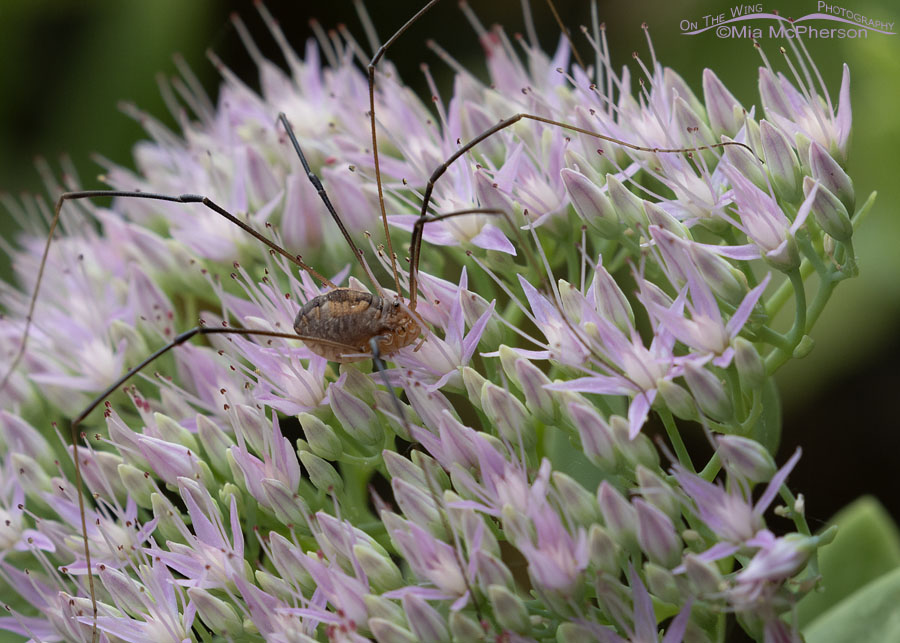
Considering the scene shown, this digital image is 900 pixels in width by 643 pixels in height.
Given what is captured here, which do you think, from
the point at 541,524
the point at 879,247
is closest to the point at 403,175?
the point at 541,524

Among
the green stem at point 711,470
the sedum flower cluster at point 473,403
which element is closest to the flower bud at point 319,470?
the sedum flower cluster at point 473,403

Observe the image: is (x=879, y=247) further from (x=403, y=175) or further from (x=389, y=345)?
(x=389, y=345)

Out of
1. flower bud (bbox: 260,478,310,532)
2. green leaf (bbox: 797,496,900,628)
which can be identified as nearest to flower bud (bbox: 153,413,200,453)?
flower bud (bbox: 260,478,310,532)

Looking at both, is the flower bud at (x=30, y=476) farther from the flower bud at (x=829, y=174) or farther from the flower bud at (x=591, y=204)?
the flower bud at (x=829, y=174)

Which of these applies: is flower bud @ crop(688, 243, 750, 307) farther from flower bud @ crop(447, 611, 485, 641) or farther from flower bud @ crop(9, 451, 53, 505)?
flower bud @ crop(9, 451, 53, 505)

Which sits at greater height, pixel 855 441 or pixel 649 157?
pixel 649 157

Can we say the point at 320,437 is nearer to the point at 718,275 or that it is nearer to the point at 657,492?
the point at 657,492
